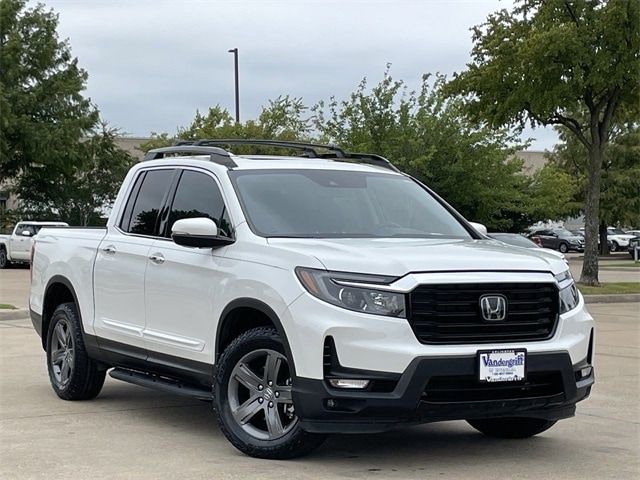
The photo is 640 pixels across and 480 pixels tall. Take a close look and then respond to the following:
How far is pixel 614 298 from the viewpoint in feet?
73.4

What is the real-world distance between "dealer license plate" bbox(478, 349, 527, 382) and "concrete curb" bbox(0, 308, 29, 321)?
39.0 ft

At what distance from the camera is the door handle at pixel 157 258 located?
761 cm

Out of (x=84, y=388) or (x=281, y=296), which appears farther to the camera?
(x=84, y=388)

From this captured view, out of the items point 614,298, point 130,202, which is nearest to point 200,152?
point 130,202

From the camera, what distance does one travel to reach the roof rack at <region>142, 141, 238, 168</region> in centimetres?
768

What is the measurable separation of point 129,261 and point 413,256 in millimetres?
2684

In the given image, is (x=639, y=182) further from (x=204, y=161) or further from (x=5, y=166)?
(x=204, y=161)

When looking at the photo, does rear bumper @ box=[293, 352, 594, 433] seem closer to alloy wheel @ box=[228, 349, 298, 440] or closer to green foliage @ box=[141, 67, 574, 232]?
alloy wheel @ box=[228, 349, 298, 440]

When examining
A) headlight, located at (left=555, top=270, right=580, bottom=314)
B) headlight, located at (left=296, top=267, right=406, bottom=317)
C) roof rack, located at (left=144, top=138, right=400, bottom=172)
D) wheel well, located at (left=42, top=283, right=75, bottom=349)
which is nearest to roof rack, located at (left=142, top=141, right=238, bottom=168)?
roof rack, located at (left=144, top=138, right=400, bottom=172)

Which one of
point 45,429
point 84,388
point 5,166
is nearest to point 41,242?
point 84,388

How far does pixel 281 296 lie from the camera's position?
627 cm

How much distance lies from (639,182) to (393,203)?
45.8 m

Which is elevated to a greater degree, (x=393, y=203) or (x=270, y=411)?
(x=393, y=203)

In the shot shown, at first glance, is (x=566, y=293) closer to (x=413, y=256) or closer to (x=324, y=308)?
(x=413, y=256)
